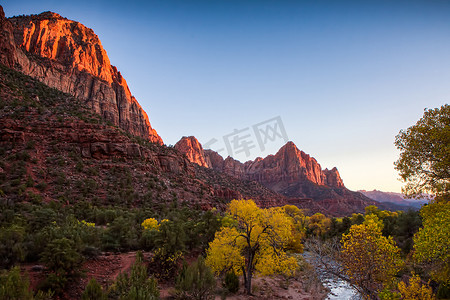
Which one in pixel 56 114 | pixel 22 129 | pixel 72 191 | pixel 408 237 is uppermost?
pixel 56 114

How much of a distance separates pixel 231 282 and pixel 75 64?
73.7 m

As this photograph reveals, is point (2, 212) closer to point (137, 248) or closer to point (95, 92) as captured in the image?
point (137, 248)

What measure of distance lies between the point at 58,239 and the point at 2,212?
1236cm

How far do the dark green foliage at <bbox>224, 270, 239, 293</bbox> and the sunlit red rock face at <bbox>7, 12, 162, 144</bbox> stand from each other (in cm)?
5402

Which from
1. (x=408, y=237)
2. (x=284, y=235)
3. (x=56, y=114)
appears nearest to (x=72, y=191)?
(x=56, y=114)

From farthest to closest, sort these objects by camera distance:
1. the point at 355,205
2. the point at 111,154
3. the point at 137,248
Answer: the point at 355,205 → the point at 111,154 → the point at 137,248

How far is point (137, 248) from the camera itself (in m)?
15.7

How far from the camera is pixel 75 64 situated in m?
65.6

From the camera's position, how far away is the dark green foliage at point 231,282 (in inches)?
566

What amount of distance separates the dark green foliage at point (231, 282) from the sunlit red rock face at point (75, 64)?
54024 millimetres

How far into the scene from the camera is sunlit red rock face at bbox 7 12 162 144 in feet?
185

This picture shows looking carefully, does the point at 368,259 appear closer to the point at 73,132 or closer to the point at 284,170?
the point at 73,132

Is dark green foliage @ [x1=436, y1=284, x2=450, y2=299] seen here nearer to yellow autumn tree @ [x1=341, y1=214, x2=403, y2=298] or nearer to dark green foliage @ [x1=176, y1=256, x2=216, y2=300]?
yellow autumn tree @ [x1=341, y1=214, x2=403, y2=298]

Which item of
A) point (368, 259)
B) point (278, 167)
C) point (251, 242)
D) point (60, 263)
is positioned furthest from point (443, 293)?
point (278, 167)
